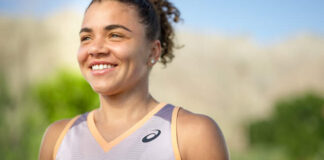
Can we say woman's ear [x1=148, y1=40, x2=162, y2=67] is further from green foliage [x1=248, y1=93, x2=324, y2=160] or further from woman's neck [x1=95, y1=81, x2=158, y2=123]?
green foliage [x1=248, y1=93, x2=324, y2=160]

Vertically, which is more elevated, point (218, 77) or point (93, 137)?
point (93, 137)

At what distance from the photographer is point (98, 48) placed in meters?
1.78

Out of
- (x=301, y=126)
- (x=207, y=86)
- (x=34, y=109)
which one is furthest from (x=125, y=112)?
(x=207, y=86)

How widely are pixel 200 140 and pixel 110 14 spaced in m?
0.70

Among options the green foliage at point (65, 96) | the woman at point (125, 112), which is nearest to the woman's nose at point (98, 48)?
the woman at point (125, 112)

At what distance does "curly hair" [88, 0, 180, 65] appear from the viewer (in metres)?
1.92

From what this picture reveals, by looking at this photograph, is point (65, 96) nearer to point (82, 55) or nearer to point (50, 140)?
point (50, 140)

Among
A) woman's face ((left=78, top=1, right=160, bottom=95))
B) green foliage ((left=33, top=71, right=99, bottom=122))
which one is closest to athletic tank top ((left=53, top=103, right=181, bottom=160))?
woman's face ((left=78, top=1, right=160, bottom=95))

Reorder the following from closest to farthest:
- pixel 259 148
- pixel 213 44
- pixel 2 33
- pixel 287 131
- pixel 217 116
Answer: pixel 287 131 → pixel 259 148 → pixel 217 116 → pixel 2 33 → pixel 213 44

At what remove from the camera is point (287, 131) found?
32.8 feet

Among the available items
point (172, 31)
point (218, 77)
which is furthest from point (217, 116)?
point (172, 31)

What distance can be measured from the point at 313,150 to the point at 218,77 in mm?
17619

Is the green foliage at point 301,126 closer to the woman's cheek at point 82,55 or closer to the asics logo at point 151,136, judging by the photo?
the asics logo at point 151,136

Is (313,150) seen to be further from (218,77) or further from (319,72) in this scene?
(218,77)
